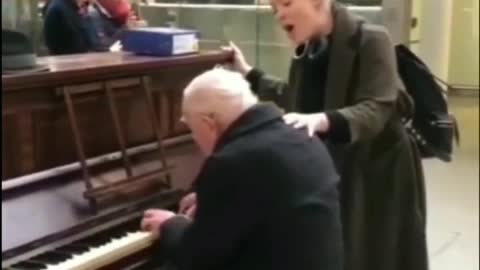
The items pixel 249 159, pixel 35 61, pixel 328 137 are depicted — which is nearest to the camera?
pixel 249 159

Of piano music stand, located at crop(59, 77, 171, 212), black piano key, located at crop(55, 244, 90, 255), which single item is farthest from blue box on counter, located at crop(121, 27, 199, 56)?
black piano key, located at crop(55, 244, 90, 255)

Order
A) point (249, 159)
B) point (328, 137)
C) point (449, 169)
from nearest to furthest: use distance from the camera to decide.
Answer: point (249, 159) → point (328, 137) → point (449, 169)

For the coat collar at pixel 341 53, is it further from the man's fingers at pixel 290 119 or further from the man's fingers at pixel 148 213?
the man's fingers at pixel 148 213

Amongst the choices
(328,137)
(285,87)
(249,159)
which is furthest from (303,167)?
(285,87)

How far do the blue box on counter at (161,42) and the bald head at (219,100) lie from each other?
67 centimetres

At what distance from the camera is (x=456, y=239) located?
538cm

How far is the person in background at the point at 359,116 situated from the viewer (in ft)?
9.10

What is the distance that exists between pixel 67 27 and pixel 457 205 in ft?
11.3

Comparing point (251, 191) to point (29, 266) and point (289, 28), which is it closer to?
point (29, 266)

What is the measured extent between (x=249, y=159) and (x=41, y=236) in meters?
0.58

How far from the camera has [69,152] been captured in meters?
2.47

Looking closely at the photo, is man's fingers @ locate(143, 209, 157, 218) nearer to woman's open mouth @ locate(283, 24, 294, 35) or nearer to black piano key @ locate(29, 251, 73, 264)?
black piano key @ locate(29, 251, 73, 264)

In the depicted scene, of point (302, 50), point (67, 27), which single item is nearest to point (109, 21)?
point (67, 27)

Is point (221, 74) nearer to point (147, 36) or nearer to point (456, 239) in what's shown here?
point (147, 36)
